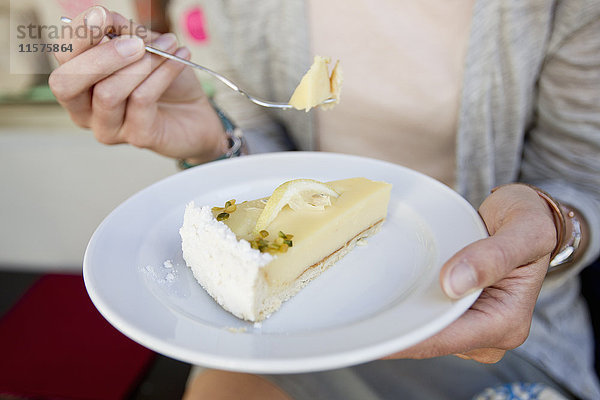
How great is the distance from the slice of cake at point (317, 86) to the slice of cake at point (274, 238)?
21cm

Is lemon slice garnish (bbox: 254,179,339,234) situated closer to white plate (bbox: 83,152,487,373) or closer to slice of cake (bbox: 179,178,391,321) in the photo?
slice of cake (bbox: 179,178,391,321)

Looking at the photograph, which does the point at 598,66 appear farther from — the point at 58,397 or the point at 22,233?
the point at 22,233

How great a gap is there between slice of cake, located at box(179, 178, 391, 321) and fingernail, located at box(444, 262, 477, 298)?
1.05ft

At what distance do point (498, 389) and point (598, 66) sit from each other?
3.00ft

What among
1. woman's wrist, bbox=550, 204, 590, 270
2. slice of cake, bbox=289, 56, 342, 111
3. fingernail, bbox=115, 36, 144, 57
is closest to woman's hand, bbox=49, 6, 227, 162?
fingernail, bbox=115, 36, 144, 57

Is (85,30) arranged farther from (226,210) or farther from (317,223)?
(317,223)

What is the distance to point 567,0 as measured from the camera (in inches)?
49.3

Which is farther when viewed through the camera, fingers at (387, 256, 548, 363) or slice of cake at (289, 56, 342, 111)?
slice of cake at (289, 56, 342, 111)

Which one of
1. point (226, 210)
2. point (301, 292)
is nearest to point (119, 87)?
point (226, 210)

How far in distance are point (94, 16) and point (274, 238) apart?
0.60 meters

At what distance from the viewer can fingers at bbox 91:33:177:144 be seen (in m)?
1.01

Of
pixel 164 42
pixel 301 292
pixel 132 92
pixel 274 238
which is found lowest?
pixel 301 292

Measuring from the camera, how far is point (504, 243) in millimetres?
754

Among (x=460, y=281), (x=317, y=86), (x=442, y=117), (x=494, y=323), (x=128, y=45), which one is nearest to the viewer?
(x=460, y=281)
